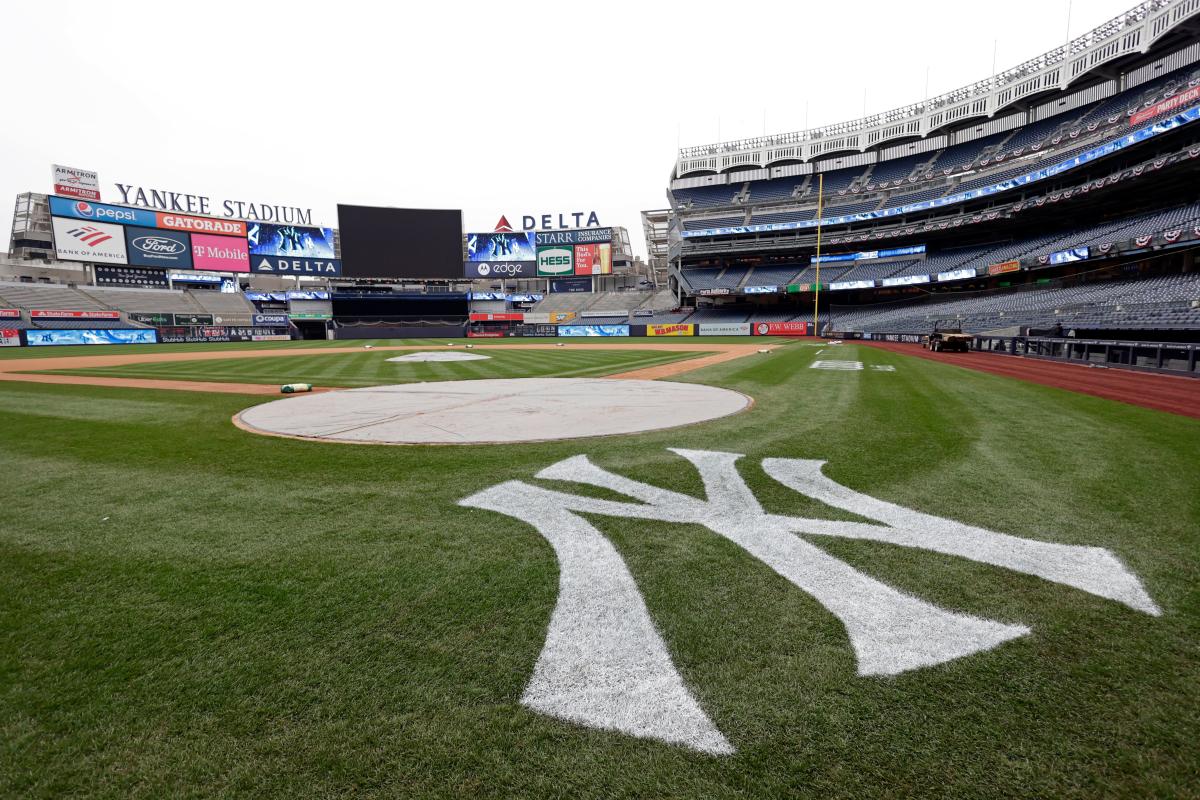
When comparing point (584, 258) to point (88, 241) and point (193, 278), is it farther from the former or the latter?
point (88, 241)

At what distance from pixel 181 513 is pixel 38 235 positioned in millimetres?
87398

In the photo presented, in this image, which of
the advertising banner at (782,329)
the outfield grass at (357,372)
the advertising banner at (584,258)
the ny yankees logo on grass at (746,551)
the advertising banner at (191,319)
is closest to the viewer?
the ny yankees logo on grass at (746,551)

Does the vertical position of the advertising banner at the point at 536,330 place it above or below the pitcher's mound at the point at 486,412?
above

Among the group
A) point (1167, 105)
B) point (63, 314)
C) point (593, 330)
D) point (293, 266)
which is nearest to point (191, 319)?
point (63, 314)

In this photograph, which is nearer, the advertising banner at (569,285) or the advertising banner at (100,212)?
the advertising banner at (100,212)

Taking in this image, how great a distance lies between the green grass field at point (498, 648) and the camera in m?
1.81

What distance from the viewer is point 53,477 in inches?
213

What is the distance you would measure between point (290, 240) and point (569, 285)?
115 ft

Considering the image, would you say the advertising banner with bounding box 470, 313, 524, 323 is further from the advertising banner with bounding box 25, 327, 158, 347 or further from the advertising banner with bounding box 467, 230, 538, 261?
the advertising banner with bounding box 25, 327, 158, 347

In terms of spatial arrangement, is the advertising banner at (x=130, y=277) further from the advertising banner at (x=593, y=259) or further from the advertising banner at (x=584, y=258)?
the advertising banner at (x=593, y=259)

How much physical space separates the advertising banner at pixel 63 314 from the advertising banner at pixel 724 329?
57189mm

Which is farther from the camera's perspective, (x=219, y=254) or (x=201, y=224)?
(x=219, y=254)

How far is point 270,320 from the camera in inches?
2237

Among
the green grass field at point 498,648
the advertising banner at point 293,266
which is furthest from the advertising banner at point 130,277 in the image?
the green grass field at point 498,648
